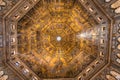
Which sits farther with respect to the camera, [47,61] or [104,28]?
[47,61]

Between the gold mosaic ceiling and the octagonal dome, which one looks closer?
the octagonal dome

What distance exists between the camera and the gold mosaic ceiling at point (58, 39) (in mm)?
26609

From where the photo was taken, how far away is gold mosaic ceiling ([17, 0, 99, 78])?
87.3ft

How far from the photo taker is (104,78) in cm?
2414

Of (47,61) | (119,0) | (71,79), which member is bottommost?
(71,79)

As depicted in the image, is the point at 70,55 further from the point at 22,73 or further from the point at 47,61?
the point at 22,73

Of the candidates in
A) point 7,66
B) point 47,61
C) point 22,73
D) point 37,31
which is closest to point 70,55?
point 47,61

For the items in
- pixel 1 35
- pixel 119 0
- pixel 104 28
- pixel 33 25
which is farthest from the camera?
pixel 33 25

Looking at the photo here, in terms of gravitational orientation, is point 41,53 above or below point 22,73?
above

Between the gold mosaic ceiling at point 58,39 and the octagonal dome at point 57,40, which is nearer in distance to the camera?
the octagonal dome at point 57,40

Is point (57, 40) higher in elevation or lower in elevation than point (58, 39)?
lower

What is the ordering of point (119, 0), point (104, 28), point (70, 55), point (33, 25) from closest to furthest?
1. point (119, 0)
2. point (104, 28)
3. point (33, 25)
4. point (70, 55)

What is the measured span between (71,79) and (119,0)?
14.0 m

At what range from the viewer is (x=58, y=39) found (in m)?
30.4
